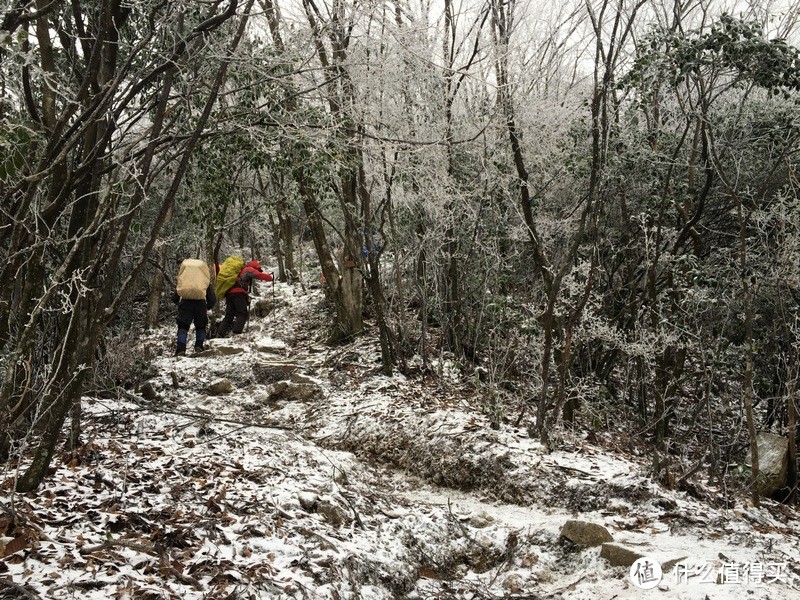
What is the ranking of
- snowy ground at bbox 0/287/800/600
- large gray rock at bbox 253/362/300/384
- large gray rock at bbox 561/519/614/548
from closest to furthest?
snowy ground at bbox 0/287/800/600, large gray rock at bbox 561/519/614/548, large gray rock at bbox 253/362/300/384

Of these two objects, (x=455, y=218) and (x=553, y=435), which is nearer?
(x=553, y=435)

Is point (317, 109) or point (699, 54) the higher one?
point (699, 54)

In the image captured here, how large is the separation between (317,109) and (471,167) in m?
3.25

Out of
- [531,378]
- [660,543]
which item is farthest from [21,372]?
[531,378]

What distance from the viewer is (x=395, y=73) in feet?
26.6

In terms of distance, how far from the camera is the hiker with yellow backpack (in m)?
9.52

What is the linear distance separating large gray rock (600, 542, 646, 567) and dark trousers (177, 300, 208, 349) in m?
7.32

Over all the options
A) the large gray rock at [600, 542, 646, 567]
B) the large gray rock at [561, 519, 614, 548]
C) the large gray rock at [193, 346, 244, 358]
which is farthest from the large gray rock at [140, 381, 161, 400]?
Result: the large gray rock at [600, 542, 646, 567]

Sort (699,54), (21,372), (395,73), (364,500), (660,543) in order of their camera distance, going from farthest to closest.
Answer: (395,73), (699,54), (364,500), (660,543), (21,372)

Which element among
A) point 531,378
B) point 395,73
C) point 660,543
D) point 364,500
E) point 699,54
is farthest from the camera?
point 531,378


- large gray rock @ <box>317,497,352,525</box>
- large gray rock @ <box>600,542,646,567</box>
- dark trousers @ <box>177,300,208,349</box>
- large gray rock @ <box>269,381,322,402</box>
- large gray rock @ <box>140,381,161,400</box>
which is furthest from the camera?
dark trousers @ <box>177,300,208,349</box>

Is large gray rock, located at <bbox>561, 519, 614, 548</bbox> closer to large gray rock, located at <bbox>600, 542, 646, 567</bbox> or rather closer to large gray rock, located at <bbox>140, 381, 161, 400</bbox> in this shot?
large gray rock, located at <bbox>600, 542, 646, 567</bbox>

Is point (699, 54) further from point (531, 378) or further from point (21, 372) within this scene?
point (21, 372)

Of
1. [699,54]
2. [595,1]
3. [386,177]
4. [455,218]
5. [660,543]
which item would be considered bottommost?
[660,543]
